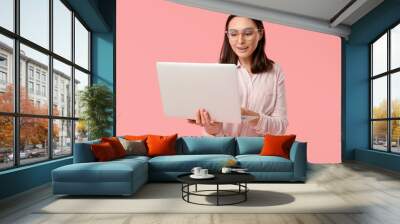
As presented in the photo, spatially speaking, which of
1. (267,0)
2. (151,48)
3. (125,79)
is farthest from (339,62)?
(125,79)

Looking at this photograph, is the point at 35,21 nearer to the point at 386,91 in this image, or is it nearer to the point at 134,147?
the point at 134,147

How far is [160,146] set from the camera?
630 cm

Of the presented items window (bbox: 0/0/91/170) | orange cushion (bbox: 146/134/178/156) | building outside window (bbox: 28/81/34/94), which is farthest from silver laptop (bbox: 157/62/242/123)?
orange cushion (bbox: 146/134/178/156)

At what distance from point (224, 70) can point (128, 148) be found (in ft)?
9.48

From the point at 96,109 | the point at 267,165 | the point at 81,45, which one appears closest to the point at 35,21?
the point at 81,45

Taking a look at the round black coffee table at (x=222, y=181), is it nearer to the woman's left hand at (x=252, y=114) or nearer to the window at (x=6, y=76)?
the woman's left hand at (x=252, y=114)

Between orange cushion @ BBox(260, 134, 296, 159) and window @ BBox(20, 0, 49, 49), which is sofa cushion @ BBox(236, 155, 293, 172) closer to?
orange cushion @ BBox(260, 134, 296, 159)

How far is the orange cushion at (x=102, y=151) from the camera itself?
528cm

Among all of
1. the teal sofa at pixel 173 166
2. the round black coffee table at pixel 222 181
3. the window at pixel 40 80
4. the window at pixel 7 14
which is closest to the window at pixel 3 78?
the window at pixel 40 80

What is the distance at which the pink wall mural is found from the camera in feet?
25.2

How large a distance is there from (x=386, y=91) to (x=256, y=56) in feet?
9.48

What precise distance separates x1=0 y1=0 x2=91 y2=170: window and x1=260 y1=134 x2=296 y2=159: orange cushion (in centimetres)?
325

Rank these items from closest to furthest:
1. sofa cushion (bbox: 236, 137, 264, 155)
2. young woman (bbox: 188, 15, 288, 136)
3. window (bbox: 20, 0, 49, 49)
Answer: window (bbox: 20, 0, 49, 49), sofa cushion (bbox: 236, 137, 264, 155), young woman (bbox: 188, 15, 288, 136)

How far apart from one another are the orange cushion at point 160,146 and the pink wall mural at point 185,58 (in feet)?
4.18
